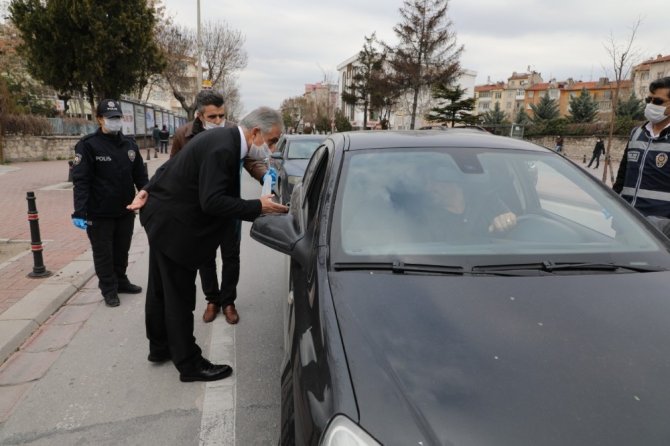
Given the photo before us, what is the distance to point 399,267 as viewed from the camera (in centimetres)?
193

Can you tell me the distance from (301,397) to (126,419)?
169 centimetres

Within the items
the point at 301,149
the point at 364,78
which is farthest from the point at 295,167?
the point at 364,78

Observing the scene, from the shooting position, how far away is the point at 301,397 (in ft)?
5.12

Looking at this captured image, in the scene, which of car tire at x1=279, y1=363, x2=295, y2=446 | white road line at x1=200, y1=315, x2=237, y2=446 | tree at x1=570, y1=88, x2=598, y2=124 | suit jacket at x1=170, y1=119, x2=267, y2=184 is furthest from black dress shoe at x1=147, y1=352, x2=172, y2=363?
tree at x1=570, y1=88, x2=598, y2=124

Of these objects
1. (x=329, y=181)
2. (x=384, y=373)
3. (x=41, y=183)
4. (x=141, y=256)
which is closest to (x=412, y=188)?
(x=329, y=181)

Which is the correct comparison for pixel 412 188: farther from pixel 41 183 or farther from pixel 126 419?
pixel 41 183

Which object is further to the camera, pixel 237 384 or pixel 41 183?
pixel 41 183

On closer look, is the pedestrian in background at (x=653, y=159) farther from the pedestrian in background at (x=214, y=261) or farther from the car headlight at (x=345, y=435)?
the car headlight at (x=345, y=435)

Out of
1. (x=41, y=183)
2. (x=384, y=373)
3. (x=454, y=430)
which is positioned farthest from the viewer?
(x=41, y=183)

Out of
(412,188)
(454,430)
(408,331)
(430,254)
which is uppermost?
(412,188)

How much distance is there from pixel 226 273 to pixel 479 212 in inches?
97.4

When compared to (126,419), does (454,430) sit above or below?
above

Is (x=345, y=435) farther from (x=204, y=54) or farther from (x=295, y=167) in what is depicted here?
(x=204, y=54)

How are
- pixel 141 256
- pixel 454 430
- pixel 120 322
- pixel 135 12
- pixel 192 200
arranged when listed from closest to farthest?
pixel 454 430
pixel 192 200
pixel 120 322
pixel 141 256
pixel 135 12
